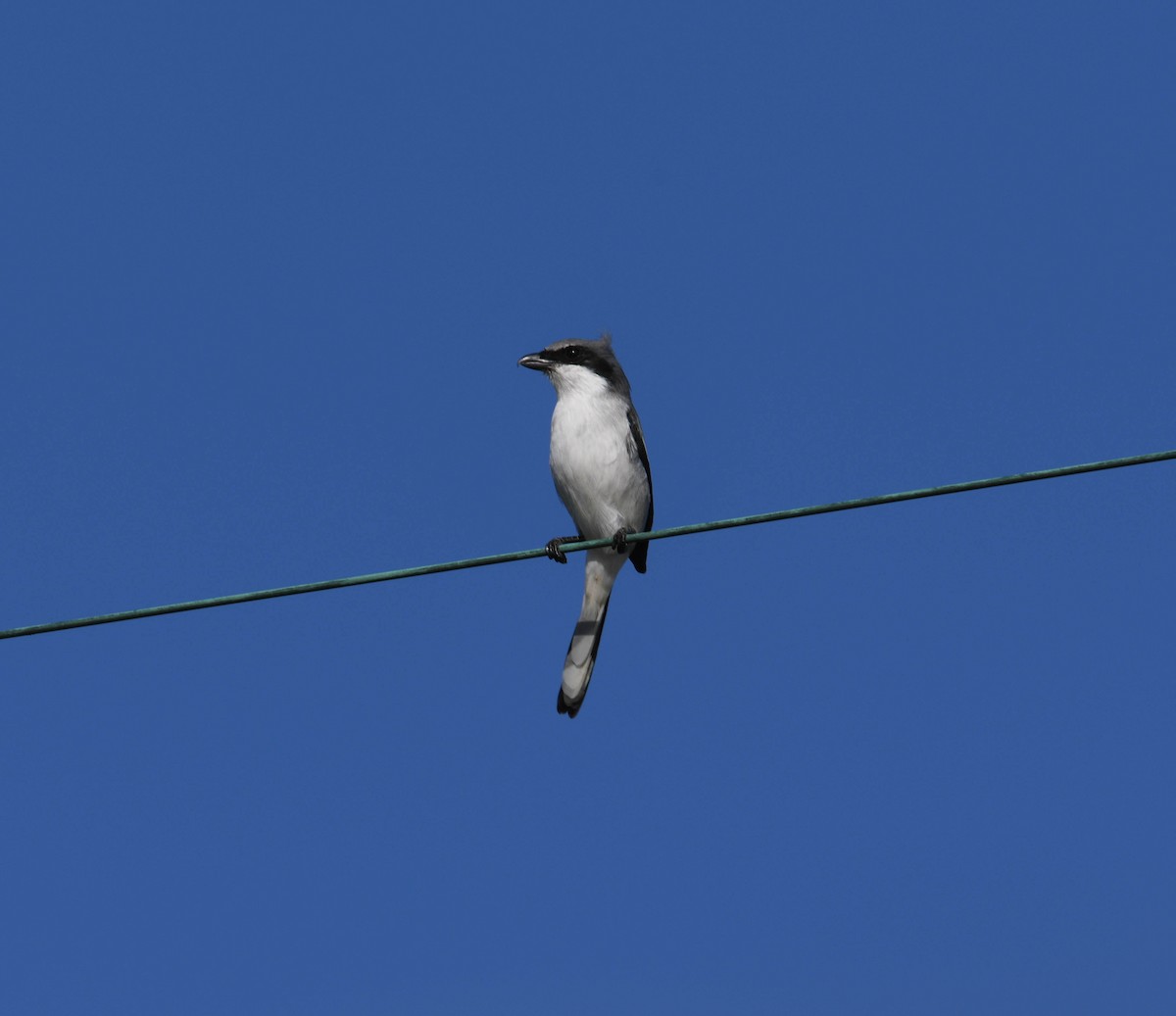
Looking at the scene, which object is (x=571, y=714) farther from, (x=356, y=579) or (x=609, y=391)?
(x=356, y=579)

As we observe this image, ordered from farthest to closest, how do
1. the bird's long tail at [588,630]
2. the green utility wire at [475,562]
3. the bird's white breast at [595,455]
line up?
the bird's long tail at [588,630], the bird's white breast at [595,455], the green utility wire at [475,562]

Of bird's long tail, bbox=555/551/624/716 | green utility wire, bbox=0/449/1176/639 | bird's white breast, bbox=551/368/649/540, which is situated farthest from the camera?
bird's long tail, bbox=555/551/624/716

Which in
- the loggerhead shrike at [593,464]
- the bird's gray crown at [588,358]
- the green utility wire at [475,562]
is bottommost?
the green utility wire at [475,562]

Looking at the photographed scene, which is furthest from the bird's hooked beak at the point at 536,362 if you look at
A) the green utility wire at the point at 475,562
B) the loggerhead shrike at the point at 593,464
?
the green utility wire at the point at 475,562

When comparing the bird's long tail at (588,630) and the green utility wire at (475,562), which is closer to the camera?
the green utility wire at (475,562)

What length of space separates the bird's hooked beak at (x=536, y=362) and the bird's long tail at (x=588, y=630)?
1.46 metres

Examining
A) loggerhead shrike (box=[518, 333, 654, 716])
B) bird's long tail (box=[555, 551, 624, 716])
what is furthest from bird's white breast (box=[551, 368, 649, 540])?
bird's long tail (box=[555, 551, 624, 716])

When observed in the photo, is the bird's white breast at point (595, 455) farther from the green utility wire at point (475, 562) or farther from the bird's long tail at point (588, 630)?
the green utility wire at point (475, 562)

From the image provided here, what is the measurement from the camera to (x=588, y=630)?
490 inches

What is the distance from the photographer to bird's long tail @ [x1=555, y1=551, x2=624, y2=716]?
40.1 ft

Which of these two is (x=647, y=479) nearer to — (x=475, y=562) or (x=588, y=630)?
(x=588, y=630)

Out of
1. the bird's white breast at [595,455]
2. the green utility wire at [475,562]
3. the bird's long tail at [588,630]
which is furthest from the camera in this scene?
the bird's long tail at [588,630]

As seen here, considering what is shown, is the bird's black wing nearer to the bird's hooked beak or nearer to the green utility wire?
the bird's hooked beak

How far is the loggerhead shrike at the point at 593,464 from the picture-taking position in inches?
467
